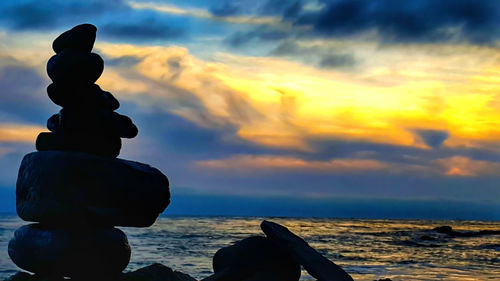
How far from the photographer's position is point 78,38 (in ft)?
40.6

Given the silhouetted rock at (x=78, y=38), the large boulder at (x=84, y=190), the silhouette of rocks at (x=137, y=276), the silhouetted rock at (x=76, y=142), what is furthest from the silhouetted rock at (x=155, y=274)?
the silhouetted rock at (x=78, y=38)

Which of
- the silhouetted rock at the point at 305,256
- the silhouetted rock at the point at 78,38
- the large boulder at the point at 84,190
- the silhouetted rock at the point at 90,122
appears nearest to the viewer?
the large boulder at the point at 84,190

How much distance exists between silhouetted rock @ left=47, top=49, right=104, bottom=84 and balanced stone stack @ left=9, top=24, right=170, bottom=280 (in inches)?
0.8

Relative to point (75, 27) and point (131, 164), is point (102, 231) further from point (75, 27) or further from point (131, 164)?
point (75, 27)

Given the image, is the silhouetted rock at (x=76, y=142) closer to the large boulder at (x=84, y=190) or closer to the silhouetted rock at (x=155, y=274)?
the large boulder at (x=84, y=190)

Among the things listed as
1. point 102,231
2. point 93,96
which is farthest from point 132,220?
point 93,96

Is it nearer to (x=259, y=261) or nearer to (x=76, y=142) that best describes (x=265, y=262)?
(x=259, y=261)

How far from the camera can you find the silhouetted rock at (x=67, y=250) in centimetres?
1160

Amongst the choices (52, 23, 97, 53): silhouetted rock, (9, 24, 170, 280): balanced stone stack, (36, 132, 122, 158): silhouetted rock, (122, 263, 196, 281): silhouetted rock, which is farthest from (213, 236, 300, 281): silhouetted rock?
(52, 23, 97, 53): silhouetted rock

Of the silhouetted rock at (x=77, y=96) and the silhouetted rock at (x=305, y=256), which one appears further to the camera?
the silhouetted rock at (x=77, y=96)

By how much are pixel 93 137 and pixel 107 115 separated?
0.58 meters

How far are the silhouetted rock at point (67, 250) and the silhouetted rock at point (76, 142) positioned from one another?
5.63 feet

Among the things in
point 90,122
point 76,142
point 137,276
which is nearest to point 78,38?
point 90,122

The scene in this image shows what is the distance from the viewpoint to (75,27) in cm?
1257
